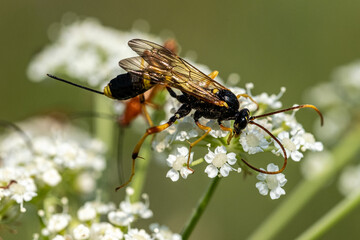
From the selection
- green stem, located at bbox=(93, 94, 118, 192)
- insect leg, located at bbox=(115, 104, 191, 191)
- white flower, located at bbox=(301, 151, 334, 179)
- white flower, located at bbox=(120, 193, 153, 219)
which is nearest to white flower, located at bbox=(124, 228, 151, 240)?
white flower, located at bbox=(120, 193, 153, 219)

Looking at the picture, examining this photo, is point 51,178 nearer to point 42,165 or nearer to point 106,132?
point 42,165

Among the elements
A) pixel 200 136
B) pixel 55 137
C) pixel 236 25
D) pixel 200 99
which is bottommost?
pixel 55 137

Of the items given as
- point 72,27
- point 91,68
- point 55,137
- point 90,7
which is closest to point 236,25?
point 90,7

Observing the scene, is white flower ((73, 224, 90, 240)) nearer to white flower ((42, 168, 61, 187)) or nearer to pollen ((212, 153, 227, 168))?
white flower ((42, 168, 61, 187))

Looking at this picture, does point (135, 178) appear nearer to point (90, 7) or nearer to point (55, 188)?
point (55, 188)

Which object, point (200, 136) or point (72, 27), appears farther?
point (72, 27)

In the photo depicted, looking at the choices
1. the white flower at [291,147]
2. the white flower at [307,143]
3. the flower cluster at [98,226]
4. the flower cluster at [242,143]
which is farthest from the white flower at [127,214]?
the white flower at [307,143]

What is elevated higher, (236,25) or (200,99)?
(236,25)
